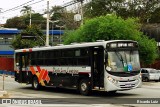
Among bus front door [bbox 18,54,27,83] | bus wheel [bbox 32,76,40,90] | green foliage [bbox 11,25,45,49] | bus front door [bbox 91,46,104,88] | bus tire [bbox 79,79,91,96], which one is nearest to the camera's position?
bus front door [bbox 91,46,104,88]

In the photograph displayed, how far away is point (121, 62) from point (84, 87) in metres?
2.70

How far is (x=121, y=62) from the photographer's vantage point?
70.0ft

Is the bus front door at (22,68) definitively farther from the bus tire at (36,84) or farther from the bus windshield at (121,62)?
the bus windshield at (121,62)

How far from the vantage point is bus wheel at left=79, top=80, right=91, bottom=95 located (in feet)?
73.0

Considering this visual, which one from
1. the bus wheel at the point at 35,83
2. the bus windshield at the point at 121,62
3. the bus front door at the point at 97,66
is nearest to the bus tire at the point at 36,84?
the bus wheel at the point at 35,83

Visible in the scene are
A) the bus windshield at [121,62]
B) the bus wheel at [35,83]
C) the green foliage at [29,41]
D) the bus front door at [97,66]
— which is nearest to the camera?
the bus windshield at [121,62]

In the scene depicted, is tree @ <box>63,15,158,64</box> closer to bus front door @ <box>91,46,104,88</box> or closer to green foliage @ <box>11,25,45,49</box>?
bus front door @ <box>91,46,104,88</box>

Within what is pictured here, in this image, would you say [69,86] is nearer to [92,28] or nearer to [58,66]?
[58,66]

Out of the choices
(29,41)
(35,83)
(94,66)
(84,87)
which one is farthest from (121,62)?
(29,41)

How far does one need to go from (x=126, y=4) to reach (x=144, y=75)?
2832cm

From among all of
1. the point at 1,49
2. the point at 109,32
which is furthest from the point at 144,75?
the point at 1,49

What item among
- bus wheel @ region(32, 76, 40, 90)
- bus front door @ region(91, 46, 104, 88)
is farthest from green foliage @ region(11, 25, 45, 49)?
bus front door @ region(91, 46, 104, 88)

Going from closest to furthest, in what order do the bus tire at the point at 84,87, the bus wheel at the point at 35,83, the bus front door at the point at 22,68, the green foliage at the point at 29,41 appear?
the bus tire at the point at 84,87 < the bus wheel at the point at 35,83 < the bus front door at the point at 22,68 < the green foliage at the point at 29,41

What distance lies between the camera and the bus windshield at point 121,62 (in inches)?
832
